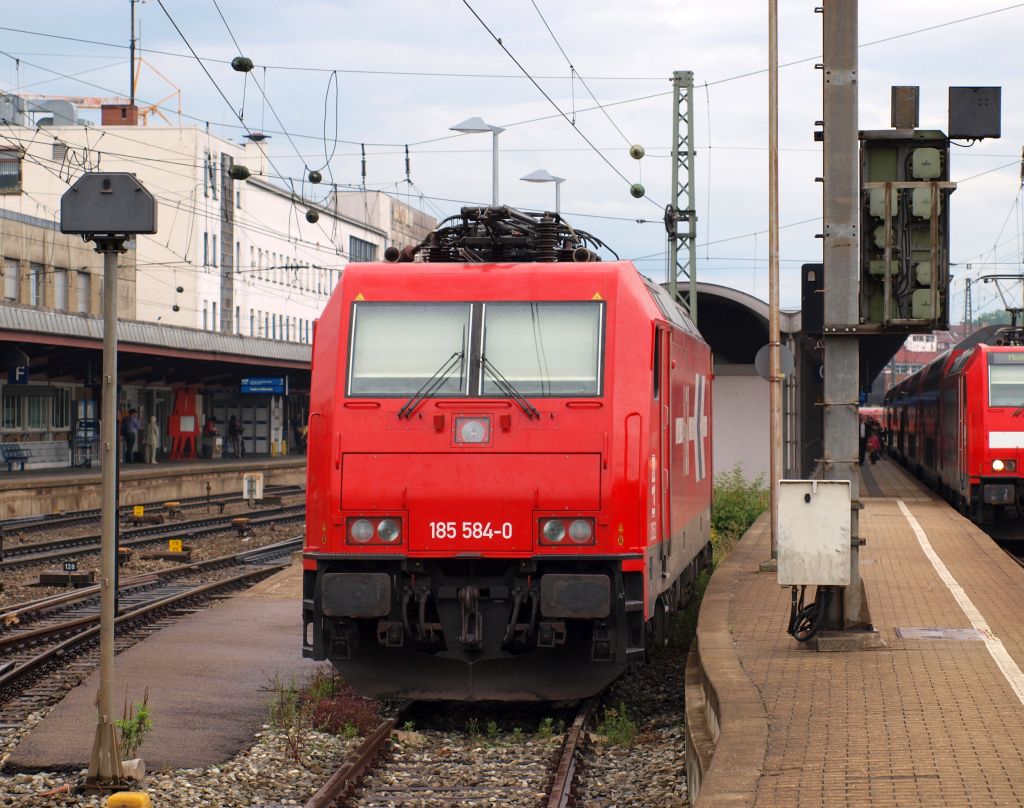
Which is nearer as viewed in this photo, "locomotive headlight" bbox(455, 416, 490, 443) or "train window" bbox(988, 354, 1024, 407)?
"locomotive headlight" bbox(455, 416, 490, 443)

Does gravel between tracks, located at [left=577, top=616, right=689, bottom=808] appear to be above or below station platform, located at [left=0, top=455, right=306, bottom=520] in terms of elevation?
below

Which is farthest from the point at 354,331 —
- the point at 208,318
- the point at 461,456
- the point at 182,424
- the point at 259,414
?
the point at 208,318

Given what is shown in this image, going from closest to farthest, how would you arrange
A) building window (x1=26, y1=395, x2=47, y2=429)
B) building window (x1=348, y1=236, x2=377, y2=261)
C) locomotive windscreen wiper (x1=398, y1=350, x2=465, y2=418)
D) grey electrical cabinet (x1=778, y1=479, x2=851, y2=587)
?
locomotive windscreen wiper (x1=398, y1=350, x2=465, y2=418) → grey electrical cabinet (x1=778, y1=479, x2=851, y2=587) → building window (x1=26, y1=395, x2=47, y2=429) → building window (x1=348, y1=236, x2=377, y2=261)

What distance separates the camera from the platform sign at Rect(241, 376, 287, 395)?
50344mm

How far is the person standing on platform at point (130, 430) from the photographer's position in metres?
43.3

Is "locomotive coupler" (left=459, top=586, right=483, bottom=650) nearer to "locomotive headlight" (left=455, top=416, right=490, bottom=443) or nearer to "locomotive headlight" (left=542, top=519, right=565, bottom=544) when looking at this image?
"locomotive headlight" (left=542, top=519, right=565, bottom=544)

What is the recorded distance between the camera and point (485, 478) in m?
10.1

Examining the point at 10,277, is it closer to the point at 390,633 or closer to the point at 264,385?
the point at 264,385

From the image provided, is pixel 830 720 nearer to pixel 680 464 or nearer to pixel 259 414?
pixel 680 464

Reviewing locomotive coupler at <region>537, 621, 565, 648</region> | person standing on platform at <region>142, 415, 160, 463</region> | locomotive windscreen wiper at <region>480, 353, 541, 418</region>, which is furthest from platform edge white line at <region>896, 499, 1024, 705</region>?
person standing on platform at <region>142, 415, 160, 463</region>

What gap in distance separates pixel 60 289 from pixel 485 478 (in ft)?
150

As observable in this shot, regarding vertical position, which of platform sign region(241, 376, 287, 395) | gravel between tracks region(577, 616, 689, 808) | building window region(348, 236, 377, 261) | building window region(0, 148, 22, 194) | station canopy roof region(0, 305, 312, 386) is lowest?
gravel between tracks region(577, 616, 689, 808)

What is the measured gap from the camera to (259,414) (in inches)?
2311

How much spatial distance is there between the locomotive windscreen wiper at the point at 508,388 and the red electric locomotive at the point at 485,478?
0.04 ft
